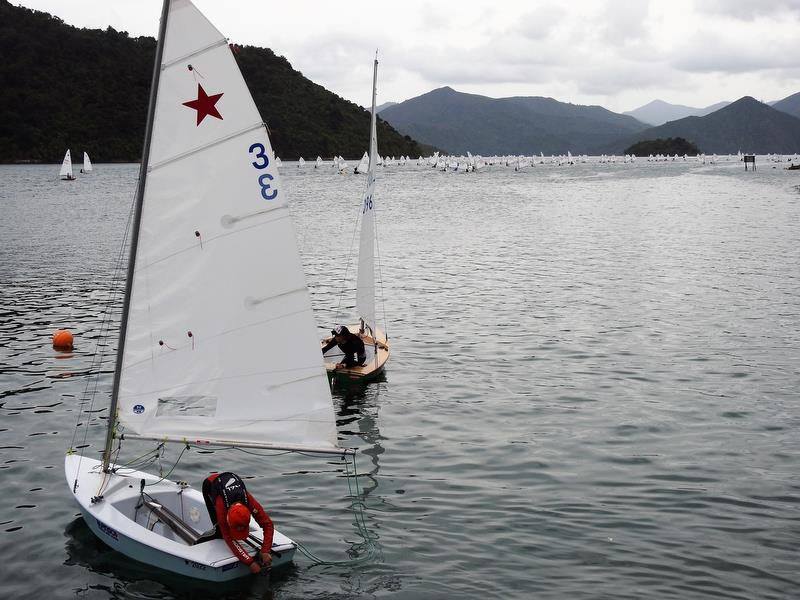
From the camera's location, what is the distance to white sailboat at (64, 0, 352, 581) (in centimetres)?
1323

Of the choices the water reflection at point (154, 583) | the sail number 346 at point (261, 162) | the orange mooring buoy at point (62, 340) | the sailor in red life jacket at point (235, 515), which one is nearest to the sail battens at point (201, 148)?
the sail number 346 at point (261, 162)

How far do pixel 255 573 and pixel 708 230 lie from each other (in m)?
65.4

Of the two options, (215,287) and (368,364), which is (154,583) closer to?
(215,287)

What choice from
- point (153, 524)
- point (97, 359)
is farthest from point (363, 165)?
point (153, 524)

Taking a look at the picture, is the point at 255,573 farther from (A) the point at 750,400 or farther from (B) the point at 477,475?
(A) the point at 750,400

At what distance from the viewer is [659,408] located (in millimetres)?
24562

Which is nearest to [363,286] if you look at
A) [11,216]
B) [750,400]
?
[750,400]

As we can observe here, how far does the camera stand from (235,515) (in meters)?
13.3

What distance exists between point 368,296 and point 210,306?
1433 centimetres

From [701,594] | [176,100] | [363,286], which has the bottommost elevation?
[701,594]

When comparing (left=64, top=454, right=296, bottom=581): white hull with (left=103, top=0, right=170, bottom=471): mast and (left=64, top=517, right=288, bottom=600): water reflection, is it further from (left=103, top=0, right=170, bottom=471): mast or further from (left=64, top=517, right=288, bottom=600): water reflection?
(left=103, top=0, right=170, bottom=471): mast

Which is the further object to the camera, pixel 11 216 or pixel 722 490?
pixel 11 216

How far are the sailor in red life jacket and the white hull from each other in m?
0.29

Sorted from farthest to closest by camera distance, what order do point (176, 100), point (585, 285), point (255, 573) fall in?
point (585, 285) → point (255, 573) → point (176, 100)
